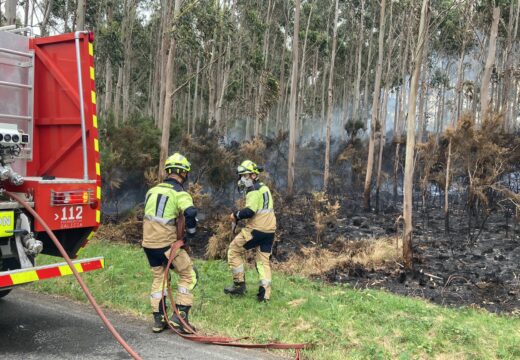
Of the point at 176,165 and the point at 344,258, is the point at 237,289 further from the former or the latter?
the point at 344,258

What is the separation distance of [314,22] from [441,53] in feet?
50.7

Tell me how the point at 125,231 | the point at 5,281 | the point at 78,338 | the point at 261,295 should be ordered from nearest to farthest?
the point at 5,281
the point at 78,338
the point at 261,295
the point at 125,231

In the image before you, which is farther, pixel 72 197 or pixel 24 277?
pixel 72 197

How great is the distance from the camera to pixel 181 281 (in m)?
4.86

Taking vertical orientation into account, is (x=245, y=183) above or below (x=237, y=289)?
above

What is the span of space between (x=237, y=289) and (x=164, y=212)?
189cm

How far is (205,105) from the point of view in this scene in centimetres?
4506

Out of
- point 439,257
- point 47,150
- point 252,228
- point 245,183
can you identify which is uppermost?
point 47,150

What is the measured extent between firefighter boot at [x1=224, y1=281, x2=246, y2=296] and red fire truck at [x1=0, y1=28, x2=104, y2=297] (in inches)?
77.9

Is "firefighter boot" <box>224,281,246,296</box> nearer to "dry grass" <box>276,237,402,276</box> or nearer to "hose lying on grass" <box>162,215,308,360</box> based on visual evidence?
"hose lying on grass" <box>162,215,308,360</box>

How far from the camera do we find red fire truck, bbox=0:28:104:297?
160 inches

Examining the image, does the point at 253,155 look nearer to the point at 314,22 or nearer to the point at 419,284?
the point at 419,284

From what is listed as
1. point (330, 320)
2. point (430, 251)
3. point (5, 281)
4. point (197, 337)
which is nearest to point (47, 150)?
point (5, 281)

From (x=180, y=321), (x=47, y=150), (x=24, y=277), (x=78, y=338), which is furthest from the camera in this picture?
(x=47, y=150)
